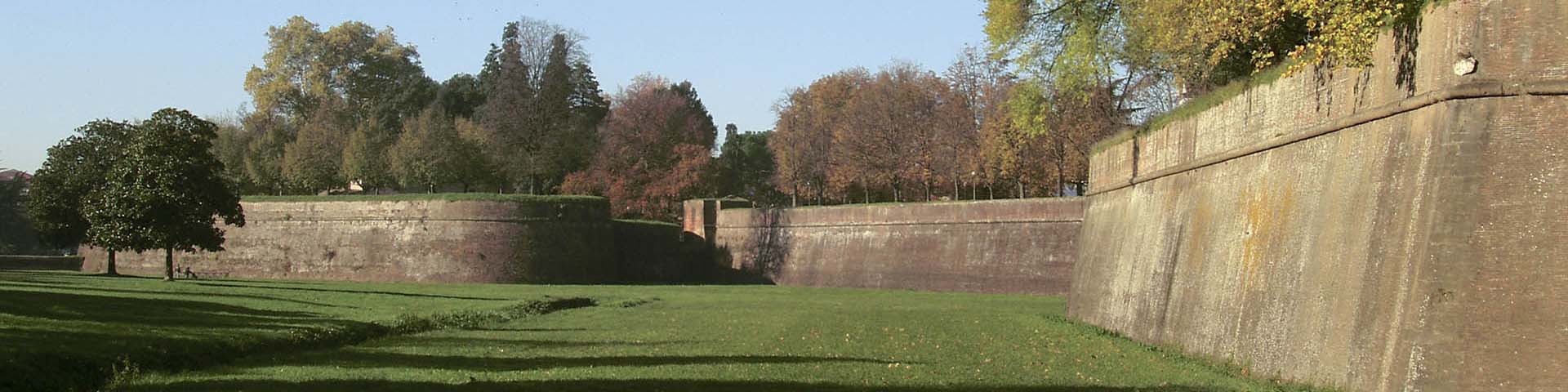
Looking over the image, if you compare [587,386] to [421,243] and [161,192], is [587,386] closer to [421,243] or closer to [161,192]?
[161,192]

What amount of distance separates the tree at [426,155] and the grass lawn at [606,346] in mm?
32440

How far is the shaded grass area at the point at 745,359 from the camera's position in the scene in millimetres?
13621

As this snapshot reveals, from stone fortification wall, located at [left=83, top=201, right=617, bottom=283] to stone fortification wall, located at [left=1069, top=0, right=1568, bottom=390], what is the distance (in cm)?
3559

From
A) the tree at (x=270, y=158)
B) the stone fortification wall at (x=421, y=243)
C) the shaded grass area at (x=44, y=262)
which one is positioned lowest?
the shaded grass area at (x=44, y=262)

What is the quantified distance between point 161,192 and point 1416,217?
35126 millimetres

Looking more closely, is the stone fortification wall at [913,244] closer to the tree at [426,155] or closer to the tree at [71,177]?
the tree at [426,155]

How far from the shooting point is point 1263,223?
15.0 m

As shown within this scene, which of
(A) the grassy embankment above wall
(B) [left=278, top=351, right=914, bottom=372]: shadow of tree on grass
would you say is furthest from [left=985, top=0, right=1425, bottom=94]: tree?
(B) [left=278, top=351, right=914, bottom=372]: shadow of tree on grass

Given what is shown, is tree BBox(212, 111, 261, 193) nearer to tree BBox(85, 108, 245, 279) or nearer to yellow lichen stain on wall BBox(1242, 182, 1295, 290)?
tree BBox(85, 108, 245, 279)

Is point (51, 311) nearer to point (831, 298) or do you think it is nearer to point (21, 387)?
point (21, 387)

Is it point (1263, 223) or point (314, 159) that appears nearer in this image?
point (1263, 223)

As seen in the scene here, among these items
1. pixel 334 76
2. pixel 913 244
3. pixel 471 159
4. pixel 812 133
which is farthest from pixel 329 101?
pixel 913 244

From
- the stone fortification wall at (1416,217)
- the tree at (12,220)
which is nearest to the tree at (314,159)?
the tree at (12,220)

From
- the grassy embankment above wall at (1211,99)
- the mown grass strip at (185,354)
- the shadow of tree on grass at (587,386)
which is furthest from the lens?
the grassy embankment above wall at (1211,99)
